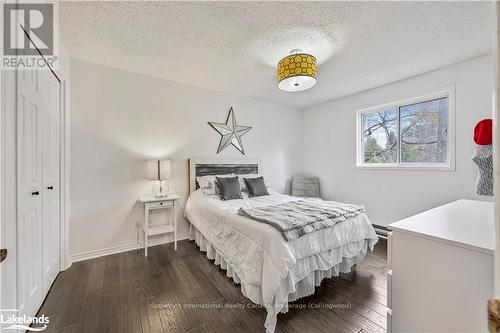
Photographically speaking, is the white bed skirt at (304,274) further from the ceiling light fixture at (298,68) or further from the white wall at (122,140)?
the ceiling light fixture at (298,68)

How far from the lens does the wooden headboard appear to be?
337cm

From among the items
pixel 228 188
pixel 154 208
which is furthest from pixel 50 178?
pixel 228 188

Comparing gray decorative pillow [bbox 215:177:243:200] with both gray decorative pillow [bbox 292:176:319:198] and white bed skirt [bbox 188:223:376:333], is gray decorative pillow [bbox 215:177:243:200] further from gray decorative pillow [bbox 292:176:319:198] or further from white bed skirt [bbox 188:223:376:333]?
gray decorative pillow [bbox 292:176:319:198]

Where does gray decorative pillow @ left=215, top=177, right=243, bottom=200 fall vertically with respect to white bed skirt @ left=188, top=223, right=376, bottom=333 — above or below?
above

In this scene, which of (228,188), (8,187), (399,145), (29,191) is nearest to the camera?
(8,187)

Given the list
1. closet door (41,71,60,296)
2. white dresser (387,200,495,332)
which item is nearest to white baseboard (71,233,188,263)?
closet door (41,71,60,296)

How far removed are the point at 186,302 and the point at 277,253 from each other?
969 mm

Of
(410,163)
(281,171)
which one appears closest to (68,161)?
(281,171)

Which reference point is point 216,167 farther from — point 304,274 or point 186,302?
point 304,274

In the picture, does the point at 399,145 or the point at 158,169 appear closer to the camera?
the point at 158,169

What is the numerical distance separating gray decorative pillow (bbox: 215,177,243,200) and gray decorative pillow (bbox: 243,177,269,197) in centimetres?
25

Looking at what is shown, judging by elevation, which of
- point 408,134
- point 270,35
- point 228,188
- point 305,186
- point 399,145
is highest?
point 270,35

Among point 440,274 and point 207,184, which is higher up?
point 207,184

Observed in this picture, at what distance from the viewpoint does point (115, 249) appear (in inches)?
111
